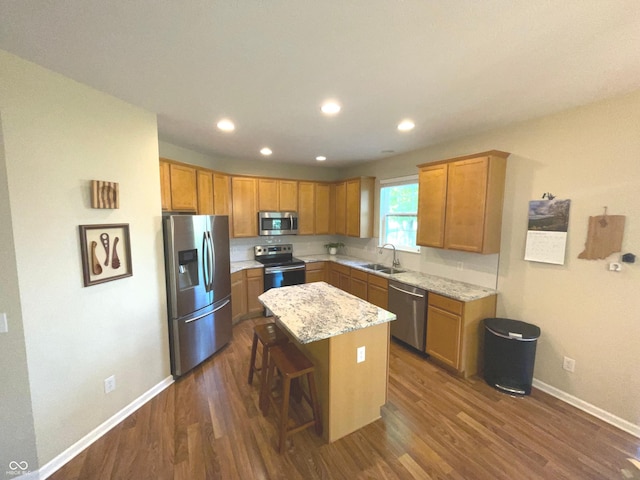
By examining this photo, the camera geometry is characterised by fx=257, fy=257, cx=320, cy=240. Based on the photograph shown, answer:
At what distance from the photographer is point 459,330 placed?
2664mm

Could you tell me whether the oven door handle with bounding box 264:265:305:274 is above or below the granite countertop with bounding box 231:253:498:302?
below

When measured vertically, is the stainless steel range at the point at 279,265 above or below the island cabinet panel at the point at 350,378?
above

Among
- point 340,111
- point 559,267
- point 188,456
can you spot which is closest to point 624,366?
point 559,267

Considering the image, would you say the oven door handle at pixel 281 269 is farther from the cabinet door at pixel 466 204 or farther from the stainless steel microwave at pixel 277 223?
the cabinet door at pixel 466 204

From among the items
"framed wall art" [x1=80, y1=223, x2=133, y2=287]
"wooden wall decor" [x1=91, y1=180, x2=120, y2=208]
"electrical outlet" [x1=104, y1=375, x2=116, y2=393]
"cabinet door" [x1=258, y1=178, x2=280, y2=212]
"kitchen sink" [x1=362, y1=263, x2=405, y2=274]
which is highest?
"cabinet door" [x1=258, y1=178, x2=280, y2=212]

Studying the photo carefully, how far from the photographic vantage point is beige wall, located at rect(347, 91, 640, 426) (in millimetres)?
2025

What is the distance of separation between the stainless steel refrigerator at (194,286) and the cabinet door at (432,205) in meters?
2.54

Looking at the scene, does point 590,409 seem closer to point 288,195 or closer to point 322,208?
point 322,208

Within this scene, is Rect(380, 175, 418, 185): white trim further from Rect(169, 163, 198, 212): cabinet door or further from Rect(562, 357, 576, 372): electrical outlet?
Rect(169, 163, 198, 212): cabinet door

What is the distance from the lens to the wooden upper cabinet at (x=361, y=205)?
4.45 meters

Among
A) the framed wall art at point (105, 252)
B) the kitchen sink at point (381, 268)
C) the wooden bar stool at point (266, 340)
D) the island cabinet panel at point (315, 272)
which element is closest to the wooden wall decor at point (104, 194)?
the framed wall art at point (105, 252)

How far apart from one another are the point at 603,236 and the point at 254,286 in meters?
4.06

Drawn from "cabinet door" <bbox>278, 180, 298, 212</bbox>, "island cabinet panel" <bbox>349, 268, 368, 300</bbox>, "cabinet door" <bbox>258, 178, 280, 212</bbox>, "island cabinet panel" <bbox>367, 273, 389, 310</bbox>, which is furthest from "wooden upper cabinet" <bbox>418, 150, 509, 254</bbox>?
"cabinet door" <bbox>258, 178, 280, 212</bbox>

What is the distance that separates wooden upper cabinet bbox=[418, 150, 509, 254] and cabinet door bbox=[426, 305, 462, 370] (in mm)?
775
